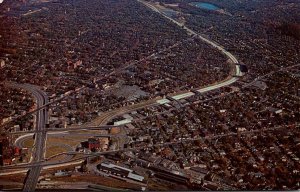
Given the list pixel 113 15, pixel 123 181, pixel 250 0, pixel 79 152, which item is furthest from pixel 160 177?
pixel 250 0

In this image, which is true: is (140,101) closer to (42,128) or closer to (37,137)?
(42,128)

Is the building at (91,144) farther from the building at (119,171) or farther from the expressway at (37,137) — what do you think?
the expressway at (37,137)

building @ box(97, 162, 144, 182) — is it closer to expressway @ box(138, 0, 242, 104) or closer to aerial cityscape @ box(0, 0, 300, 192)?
aerial cityscape @ box(0, 0, 300, 192)

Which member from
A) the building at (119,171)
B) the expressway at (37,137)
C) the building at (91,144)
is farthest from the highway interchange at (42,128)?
the building at (119,171)

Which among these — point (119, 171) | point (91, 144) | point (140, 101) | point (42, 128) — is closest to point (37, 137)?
point (42, 128)

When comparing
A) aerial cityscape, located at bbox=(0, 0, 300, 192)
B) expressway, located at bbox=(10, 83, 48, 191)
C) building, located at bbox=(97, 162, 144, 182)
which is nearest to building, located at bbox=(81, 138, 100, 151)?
aerial cityscape, located at bbox=(0, 0, 300, 192)

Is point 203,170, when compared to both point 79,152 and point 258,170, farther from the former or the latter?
point 79,152
